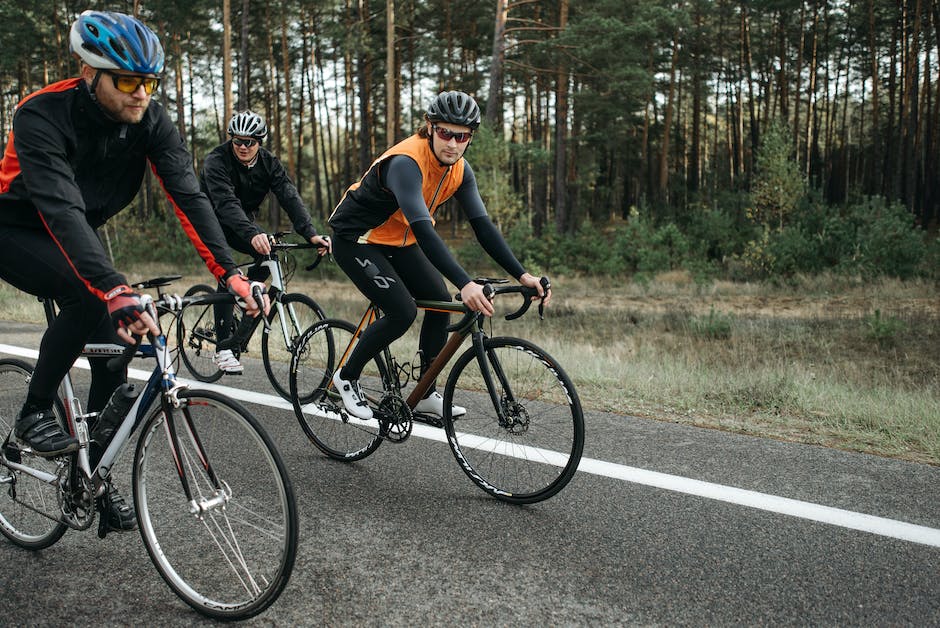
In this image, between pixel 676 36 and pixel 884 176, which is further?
pixel 884 176

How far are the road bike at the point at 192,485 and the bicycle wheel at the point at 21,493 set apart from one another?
0.07 metres

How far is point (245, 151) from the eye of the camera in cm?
659

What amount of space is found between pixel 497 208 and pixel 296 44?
23.3 meters

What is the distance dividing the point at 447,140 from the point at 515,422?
162 cm

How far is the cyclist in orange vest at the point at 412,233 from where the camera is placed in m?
3.95

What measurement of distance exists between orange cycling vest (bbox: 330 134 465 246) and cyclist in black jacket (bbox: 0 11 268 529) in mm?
1322

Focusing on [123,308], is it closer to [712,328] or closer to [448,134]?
[448,134]

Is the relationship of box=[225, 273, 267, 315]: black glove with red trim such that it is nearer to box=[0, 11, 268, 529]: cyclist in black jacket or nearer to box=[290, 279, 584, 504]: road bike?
box=[0, 11, 268, 529]: cyclist in black jacket

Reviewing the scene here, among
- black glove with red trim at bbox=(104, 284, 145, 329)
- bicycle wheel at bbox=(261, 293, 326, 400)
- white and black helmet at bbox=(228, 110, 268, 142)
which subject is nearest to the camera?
black glove with red trim at bbox=(104, 284, 145, 329)

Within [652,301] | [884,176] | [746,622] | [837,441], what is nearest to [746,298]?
[652,301]

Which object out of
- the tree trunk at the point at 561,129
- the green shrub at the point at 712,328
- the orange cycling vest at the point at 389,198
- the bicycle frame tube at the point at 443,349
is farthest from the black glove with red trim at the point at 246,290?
the tree trunk at the point at 561,129

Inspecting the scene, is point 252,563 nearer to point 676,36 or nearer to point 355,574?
point 355,574

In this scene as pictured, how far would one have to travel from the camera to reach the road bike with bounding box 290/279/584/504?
12.2 feet

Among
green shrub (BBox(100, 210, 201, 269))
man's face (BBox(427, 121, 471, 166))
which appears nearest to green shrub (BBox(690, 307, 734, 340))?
man's face (BBox(427, 121, 471, 166))
